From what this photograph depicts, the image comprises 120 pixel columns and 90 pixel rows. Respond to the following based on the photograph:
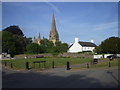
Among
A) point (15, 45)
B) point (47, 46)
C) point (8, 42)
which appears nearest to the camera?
point (8, 42)

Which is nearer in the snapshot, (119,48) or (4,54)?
(119,48)

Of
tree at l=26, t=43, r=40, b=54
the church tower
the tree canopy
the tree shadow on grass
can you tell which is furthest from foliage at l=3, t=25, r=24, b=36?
the tree shadow on grass

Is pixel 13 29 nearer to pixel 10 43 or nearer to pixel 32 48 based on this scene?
pixel 32 48

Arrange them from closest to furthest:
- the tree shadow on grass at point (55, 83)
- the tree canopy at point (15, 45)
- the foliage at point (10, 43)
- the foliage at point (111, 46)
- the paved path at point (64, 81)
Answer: the tree shadow on grass at point (55, 83), the paved path at point (64, 81), the foliage at point (111, 46), the foliage at point (10, 43), the tree canopy at point (15, 45)

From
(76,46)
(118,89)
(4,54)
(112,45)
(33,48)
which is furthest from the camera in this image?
(76,46)

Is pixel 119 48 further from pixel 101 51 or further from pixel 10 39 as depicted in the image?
pixel 10 39

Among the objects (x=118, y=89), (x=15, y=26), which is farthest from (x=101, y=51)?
(x=118, y=89)

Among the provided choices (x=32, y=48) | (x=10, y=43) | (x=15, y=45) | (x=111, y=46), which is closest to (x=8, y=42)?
(x=10, y=43)

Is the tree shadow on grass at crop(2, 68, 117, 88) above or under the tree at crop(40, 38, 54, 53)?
under

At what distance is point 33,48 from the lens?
83000mm

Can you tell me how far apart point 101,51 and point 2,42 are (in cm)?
4214

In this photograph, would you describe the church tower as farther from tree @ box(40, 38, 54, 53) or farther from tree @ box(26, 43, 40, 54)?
tree @ box(26, 43, 40, 54)

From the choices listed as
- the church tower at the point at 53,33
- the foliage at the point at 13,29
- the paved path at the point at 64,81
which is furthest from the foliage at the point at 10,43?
the church tower at the point at 53,33

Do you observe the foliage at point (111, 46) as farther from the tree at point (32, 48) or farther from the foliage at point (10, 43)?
the foliage at point (10, 43)
